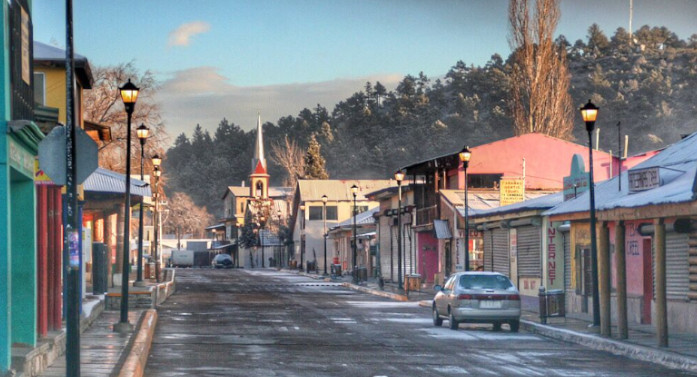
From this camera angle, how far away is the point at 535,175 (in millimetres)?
57344

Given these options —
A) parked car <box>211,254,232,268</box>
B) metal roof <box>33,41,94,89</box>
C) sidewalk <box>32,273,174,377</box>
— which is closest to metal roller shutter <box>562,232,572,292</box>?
sidewalk <box>32,273,174,377</box>

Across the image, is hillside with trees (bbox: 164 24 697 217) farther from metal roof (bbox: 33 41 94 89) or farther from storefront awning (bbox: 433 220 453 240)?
metal roof (bbox: 33 41 94 89)

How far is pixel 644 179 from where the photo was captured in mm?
22547

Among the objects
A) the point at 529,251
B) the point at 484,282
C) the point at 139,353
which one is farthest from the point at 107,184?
the point at 139,353

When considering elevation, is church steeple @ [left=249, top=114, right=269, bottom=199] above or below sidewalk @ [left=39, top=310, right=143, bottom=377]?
above

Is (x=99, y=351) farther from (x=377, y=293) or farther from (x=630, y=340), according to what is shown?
(x=377, y=293)

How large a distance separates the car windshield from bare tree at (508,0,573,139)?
4383cm

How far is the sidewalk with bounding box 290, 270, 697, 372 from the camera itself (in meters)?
18.8

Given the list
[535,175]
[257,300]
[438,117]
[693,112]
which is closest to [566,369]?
[257,300]

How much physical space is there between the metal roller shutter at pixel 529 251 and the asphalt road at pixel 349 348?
8.21 m

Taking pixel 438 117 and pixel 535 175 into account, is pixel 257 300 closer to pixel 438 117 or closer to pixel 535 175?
pixel 535 175

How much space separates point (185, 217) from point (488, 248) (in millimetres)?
126486

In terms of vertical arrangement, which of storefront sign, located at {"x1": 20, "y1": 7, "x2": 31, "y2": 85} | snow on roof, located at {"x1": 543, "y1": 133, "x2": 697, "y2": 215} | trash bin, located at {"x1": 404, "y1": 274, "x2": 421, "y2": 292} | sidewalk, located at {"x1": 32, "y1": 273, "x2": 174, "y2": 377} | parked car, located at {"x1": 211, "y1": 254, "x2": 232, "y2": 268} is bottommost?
parked car, located at {"x1": 211, "y1": 254, "x2": 232, "y2": 268}

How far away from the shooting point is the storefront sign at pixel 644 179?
2208 centimetres
